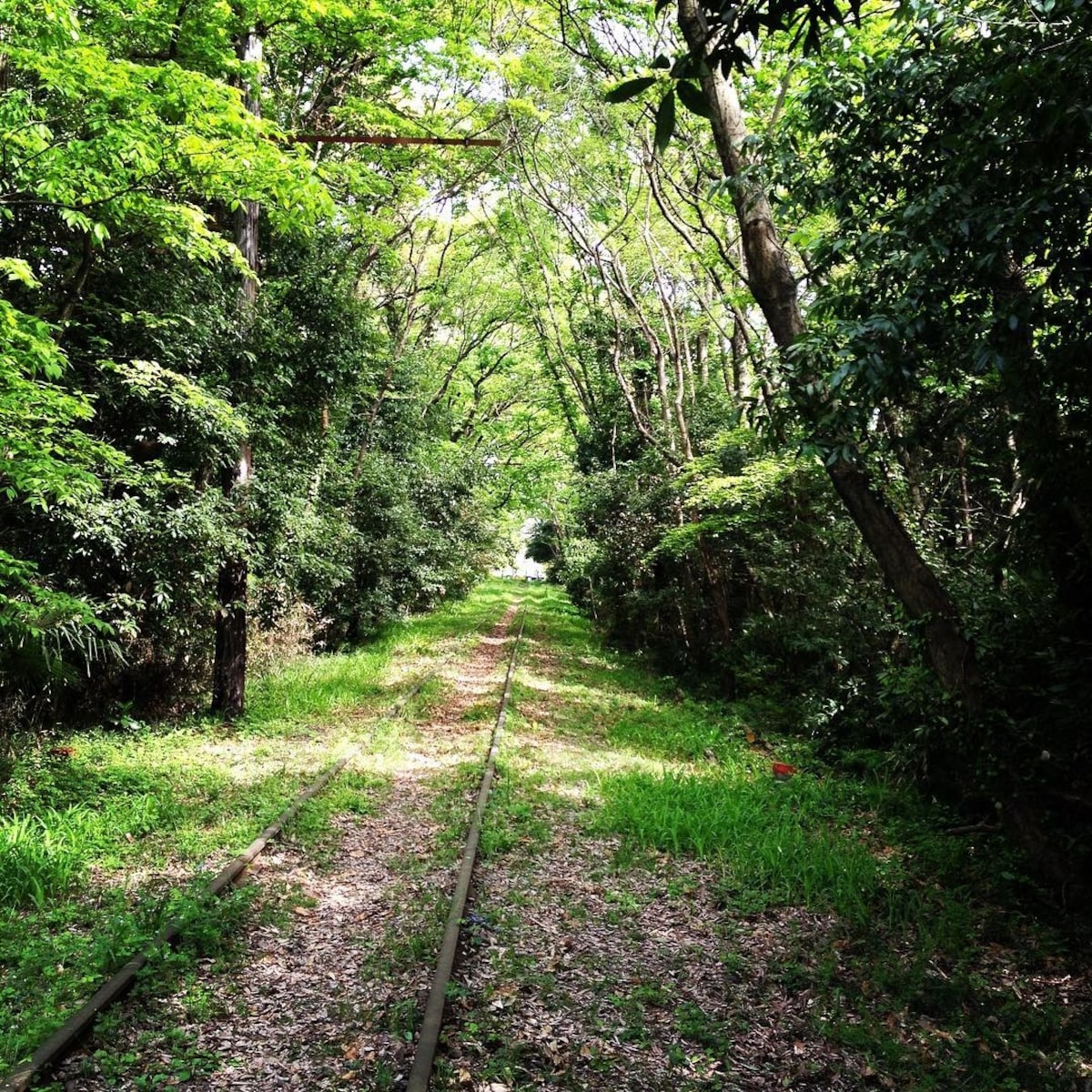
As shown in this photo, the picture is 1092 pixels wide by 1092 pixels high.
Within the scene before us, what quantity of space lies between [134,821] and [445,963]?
3.32 m

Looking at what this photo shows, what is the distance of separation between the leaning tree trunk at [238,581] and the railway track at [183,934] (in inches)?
129

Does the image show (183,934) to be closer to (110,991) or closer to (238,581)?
(110,991)

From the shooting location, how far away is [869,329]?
12.0 ft

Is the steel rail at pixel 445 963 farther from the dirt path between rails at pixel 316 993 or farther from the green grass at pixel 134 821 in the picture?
the green grass at pixel 134 821

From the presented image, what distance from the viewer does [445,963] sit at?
150 inches

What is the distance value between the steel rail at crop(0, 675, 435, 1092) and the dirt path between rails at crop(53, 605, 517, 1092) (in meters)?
0.09

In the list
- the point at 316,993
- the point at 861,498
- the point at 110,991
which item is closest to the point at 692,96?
the point at 861,498

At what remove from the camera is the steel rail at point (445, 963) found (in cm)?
303

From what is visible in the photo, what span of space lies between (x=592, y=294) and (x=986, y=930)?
51.1ft

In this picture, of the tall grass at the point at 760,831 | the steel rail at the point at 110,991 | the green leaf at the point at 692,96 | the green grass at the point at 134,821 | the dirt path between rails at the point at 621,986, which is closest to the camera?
the green leaf at the point at 692,96

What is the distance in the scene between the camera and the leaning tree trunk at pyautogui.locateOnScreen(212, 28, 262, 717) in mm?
A: 8898

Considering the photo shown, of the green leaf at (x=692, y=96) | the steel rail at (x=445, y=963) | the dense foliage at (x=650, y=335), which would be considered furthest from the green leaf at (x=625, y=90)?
the steel rail at (x=445, y=963)

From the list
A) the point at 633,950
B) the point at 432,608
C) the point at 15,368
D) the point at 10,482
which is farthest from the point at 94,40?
the point at 432,608

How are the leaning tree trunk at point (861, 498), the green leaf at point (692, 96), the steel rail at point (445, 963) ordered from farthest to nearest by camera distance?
the leaning tree trunk at point (861, 498)
the steel rail at point (445, 963)
the green leaf at point (692, 96)
